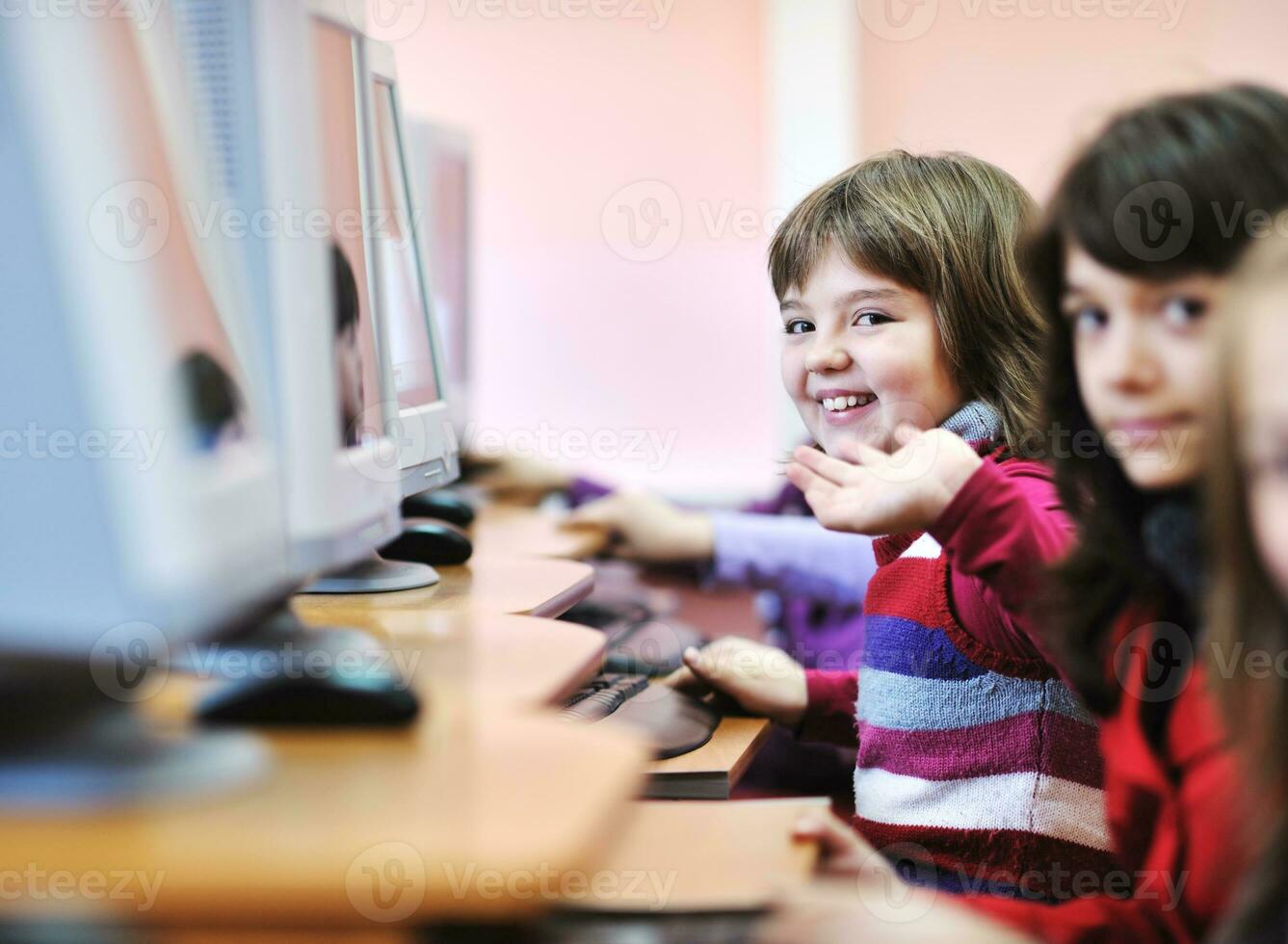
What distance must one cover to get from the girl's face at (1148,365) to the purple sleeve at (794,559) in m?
1.00

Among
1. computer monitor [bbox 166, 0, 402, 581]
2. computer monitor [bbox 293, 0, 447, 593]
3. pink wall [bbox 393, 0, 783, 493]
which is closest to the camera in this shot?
computer monitor [bbox 166, 0, 402, 581]

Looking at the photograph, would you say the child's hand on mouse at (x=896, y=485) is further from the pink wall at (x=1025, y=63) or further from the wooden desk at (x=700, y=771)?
the pink wall at (x=1025, y=63)

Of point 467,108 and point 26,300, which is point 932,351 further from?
point 467,108

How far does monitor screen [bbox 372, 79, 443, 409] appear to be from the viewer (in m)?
1.30

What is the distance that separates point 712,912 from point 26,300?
0.51 metres

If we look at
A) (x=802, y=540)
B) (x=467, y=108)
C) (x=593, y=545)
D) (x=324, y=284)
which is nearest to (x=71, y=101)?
(x=324, y=284)

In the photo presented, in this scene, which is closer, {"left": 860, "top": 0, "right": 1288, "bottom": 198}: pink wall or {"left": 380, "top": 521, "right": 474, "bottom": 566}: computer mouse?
{"left": 380, "top": 521, "right": 474, "bottom": 566}: computer mouse

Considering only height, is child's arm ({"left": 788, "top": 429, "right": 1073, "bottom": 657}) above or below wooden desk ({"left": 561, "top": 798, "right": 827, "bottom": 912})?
above

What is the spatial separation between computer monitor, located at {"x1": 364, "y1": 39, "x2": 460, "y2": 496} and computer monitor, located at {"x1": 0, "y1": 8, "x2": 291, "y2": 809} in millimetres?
578

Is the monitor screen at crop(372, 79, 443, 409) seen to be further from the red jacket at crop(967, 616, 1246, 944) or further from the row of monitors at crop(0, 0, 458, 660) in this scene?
the red jacket at crop(967, 616, 1246, 944)

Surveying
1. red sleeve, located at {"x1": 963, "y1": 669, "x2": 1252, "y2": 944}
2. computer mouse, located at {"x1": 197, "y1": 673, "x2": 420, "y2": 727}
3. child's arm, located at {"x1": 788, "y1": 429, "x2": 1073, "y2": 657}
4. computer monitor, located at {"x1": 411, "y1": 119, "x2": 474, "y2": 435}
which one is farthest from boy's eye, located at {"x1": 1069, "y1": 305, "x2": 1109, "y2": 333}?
computer monitor, located at {"x1": 411, "y1": 119, "x2": 474, "y2": 435}

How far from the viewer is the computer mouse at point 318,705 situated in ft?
2.25

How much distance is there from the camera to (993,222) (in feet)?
4.00

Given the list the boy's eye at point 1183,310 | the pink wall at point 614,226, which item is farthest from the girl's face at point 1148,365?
the pink wall at point 614,226
